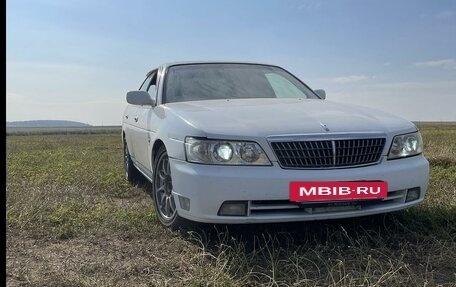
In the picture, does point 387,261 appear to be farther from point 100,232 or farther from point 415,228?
point 100,232

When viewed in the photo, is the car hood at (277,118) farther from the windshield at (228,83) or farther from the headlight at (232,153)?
the windshield at (228,83)

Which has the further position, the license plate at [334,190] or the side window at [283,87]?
the side window at [283,87]

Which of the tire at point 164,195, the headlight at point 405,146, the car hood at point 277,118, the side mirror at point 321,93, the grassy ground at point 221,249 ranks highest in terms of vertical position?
the side mirror at point 321,93

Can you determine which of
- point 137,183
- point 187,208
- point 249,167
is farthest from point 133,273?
point 137,183

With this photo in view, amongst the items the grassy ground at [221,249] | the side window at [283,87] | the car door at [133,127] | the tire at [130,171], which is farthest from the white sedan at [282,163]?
the tire at [130,171]

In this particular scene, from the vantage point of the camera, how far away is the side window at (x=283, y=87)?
4.44 metres

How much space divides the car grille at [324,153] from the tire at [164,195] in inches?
35.1

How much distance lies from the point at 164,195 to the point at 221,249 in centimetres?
81

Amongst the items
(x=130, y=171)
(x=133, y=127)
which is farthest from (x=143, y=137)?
(x=130, y=171)

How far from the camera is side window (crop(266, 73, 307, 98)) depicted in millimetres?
4438

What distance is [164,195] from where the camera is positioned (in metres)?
3.65

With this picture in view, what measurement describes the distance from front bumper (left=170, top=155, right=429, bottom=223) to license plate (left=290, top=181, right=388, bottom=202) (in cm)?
3

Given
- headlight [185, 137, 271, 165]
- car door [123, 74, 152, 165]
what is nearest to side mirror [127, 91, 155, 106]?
car door [123, 74, 152, 165]

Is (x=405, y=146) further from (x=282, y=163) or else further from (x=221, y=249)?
(x=221, y=249)
